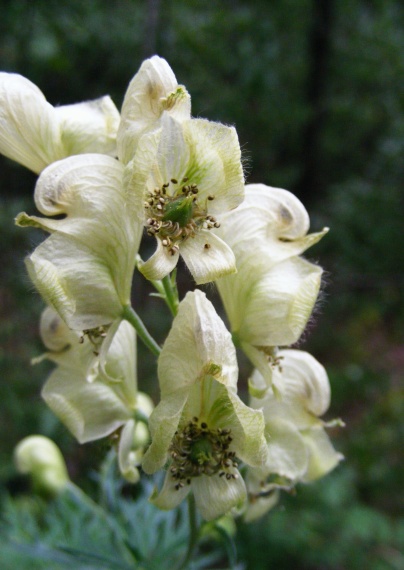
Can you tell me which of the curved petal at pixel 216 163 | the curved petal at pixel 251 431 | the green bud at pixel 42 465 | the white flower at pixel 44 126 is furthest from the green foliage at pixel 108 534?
the white flower at pixel 44 126

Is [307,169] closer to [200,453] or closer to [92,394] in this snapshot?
[92,394]

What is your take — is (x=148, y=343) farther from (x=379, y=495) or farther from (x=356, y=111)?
(x=356, y=111)

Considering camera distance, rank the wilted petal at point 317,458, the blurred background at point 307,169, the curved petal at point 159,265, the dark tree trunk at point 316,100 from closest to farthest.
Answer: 1. the curved petal at point 159,265
2. the wilted petal at point 317,458
3. the blurred background at point 307,169
4. the dark tree trunk at point 316,100

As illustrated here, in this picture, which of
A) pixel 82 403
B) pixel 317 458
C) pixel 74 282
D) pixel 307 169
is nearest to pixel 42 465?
pixel 82 403

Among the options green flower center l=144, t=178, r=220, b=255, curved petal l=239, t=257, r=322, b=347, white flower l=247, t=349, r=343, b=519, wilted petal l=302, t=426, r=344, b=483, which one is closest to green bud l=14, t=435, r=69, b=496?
white flower l=247, t=349, r=343, b=519

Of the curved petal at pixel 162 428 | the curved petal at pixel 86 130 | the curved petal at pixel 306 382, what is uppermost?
the curved petal at pixel 86 130

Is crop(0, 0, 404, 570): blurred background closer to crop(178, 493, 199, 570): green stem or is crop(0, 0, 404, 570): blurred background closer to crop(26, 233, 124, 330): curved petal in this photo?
crop(178, 493, 199, 570): green stem

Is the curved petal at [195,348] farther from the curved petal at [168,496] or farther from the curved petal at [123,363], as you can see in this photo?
the curved petal at [123,363]
